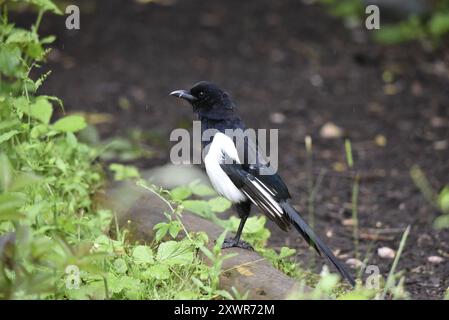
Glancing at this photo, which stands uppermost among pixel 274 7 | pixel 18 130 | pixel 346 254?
pixel 274 7

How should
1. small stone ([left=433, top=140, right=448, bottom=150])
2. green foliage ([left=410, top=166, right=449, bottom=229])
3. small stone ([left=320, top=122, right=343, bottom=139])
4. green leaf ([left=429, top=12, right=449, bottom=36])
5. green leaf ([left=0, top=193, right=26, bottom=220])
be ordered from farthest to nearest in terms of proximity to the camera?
green leaf ([left=429, top=12, right=449, bottom=36]) → small stone ([left=320, top=122, right=343, bottom=139]) → small stone ([left=433, top=140, right=448, bottom=150]) → green foliage ([left=410, top=166, right=449, bottom=229]) → green leaf ([left=0, top=193, right=26, bottom=220])

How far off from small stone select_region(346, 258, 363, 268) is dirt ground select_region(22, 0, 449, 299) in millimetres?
59

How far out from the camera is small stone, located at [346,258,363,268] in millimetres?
4305

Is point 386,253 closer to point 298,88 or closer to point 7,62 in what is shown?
point 7,62

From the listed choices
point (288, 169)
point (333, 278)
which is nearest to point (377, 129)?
point (288, 169)

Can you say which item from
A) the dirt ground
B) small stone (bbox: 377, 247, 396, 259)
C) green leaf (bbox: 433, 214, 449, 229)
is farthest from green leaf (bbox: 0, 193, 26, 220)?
green leaf (bbox: 433, 214, 449, 229)

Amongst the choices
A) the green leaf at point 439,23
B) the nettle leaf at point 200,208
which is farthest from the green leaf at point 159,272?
the green leaf at point 439,23

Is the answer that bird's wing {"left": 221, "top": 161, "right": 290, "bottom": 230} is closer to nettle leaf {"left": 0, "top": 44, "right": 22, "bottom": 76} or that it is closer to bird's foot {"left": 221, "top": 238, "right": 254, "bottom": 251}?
bird's foot {"left": 221, "top": 238, "right": 254, "bottom": 251}

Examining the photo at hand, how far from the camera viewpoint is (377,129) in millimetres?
6520

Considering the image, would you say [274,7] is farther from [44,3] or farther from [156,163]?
[44,3]

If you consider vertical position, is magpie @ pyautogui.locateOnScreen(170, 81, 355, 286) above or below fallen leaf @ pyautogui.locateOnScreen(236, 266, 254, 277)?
above

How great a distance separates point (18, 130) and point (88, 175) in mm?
748

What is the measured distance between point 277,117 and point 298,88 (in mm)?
714

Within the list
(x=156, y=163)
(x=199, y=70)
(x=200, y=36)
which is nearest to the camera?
(x=156, y=163)
